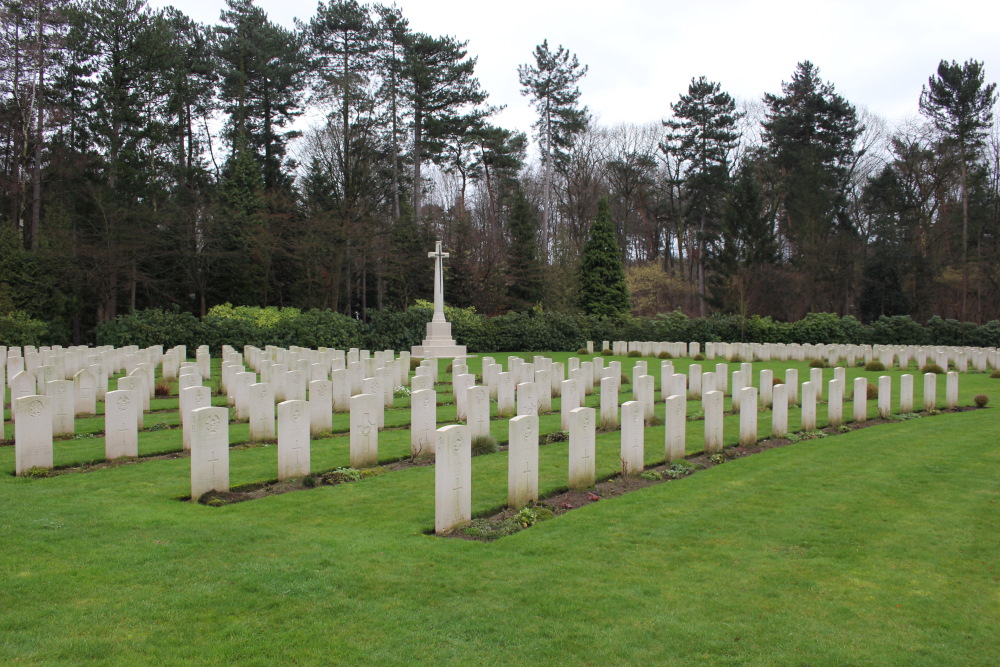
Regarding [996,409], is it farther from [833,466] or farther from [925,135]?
[925,135]

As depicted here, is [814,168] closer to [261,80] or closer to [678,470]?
[261,80]

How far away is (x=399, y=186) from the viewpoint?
137ft

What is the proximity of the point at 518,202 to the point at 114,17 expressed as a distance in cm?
2037

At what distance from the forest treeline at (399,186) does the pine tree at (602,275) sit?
69 centimetres

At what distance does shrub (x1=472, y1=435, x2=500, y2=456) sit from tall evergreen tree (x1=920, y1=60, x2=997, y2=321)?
120 ft

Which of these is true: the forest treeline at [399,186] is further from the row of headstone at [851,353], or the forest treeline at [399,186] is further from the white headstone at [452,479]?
the white headstone at [452,479]

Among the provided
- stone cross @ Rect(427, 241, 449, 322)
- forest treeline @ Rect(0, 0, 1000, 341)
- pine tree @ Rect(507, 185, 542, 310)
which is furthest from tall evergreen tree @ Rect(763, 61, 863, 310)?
stone cross @ Rect(427, 241, 449, 322)

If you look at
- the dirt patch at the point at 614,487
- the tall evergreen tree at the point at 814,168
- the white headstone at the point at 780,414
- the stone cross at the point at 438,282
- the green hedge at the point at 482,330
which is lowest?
the dirt patch at the point at 614,487

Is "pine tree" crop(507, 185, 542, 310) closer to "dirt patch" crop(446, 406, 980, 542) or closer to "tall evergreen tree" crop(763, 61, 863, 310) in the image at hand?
"tall evergreen tree" crop(763, 61, 863, 310)

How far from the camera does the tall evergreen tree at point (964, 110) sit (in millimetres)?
37812

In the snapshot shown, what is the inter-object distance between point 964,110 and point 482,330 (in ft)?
94.8

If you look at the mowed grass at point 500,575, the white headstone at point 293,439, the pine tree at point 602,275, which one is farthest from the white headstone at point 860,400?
the pine tree at point 602,275

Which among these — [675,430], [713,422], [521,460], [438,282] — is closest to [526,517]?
[521,460]

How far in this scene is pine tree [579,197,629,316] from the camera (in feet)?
124
